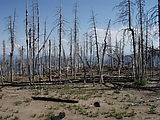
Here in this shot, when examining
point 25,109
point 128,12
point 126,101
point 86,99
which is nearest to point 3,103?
point 25,109

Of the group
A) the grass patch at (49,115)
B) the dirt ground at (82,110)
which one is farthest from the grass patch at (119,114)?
the grass patch at (49,115)

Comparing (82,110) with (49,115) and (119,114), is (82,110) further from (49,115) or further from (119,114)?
(119,114)

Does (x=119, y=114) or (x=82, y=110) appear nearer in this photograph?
(x=119, y=114)

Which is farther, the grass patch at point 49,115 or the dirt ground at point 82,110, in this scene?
the grass patch at point 49,115

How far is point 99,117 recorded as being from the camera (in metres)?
12.4

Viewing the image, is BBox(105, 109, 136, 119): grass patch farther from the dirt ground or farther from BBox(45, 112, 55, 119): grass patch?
BBox(45, 112, 55, 119): grass patch

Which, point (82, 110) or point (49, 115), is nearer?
point (49, 115)

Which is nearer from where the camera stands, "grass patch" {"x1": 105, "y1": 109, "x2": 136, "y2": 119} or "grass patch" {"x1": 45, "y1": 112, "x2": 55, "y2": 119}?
"grass patch" {"x1": 105, "y1": 109, "x2": 136, "y2": 119}

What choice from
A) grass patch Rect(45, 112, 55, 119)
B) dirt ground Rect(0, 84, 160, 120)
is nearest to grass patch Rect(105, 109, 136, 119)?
dirt ground Rect(0, 84, 160, 120)

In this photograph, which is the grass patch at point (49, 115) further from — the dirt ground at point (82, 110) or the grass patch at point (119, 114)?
the grass patch at point (119, 114)

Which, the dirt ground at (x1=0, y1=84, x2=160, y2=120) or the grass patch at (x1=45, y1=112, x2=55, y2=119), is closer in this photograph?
the dirt ground at (x1=0, y1=84, x2=160, y2=120)

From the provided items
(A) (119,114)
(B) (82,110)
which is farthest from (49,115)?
(A) (119,114)

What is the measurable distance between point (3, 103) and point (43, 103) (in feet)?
10.5

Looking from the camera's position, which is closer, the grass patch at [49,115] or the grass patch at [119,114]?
the grass patch at [119,114]
